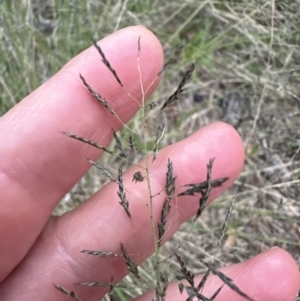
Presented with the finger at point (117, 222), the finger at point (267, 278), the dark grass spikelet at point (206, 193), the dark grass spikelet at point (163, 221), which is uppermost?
the dark grass spikelet at point (206, 193)

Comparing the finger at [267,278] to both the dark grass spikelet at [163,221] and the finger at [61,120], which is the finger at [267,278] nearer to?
the dark grass spikelet at [163,221]

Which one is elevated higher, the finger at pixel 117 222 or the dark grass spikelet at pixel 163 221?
the dark grass spikelet at pixel 163 221

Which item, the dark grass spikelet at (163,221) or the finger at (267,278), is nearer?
the dark grass spikelet at (163,221)

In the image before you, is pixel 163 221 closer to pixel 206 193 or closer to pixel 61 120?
pixel 206 193

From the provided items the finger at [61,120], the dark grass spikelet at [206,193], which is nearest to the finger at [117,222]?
the finger at [61,120]

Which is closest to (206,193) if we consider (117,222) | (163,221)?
(163,221)

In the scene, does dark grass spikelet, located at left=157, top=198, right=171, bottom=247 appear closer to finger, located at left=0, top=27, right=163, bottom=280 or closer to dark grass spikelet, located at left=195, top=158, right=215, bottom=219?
dark grass spikelet, located at left=195, top=158, right=215, bottom=219

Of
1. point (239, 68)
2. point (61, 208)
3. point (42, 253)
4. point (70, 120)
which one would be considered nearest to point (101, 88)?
point (70, 120)

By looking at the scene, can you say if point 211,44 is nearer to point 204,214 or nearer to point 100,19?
point 100,19
